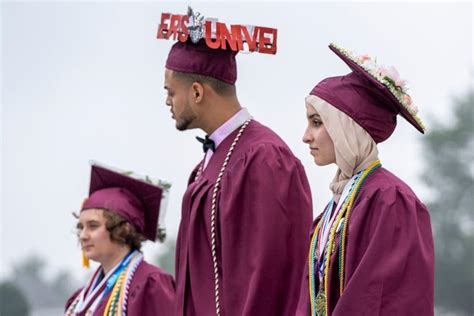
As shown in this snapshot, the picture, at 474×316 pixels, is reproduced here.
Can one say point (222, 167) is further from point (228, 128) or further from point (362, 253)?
point (362, 253)

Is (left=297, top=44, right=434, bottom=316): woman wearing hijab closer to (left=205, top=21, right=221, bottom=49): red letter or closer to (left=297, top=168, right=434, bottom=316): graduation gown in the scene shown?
(left=297, top=168, right=434, bottom=316): graduation gown

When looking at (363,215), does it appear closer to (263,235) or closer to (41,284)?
(263,235)

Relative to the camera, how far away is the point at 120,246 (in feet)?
26.8

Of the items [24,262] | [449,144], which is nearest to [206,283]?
[449,144]

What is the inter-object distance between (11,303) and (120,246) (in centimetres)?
1378

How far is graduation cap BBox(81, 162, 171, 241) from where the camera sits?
8.20 meters

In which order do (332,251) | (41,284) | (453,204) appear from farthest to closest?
(41,284) → (453,204) → (332,251)

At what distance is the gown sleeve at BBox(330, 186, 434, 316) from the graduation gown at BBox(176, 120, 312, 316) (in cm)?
80

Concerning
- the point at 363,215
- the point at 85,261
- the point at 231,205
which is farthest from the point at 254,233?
the point at 85,261

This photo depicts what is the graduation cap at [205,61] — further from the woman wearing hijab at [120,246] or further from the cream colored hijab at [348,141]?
the woman wearing hijab at [120,246]

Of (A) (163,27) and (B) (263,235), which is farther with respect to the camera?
(A) (163,27)

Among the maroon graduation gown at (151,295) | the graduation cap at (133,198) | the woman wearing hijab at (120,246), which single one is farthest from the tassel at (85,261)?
A: the maroon graduation gown at (151,295)

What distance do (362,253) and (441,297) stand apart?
107 ft

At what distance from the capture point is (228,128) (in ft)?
22.4
